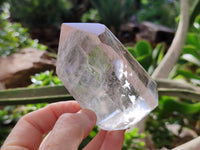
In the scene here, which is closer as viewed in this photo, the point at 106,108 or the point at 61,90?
the point at 106,108

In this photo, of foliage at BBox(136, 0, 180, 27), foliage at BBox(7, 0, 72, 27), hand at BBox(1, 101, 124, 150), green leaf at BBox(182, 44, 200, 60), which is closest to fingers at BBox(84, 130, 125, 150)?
hand at BBox(1, 101, 124, 150)

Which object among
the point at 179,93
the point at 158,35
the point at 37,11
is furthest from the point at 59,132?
the point at 37,11

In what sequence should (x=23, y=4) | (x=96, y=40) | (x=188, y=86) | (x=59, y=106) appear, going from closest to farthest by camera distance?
(x=96, y=40) < (x=59, y=106) < (x=188, y=86) < (x=23, y=4)

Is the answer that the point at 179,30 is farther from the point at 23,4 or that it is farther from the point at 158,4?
the point at 158,4

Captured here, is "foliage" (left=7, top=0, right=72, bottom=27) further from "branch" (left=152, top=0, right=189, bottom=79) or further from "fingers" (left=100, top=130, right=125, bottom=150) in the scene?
"fingers" (left=100, top=130, right=125, bottom=150)

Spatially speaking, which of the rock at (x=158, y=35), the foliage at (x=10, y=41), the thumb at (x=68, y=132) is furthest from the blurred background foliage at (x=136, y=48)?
the thumb at (x=68, y=132)

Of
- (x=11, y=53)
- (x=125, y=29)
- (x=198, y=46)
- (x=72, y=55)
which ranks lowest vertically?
(x=125, y=29)

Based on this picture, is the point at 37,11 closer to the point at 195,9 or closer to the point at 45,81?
the point at 45,81

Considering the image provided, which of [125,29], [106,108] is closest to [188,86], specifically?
[106,108]
